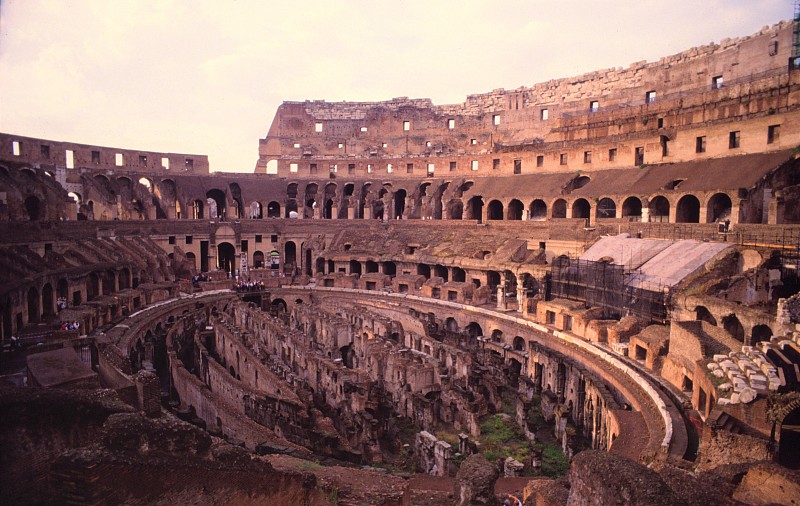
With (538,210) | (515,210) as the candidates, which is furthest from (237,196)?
(538,210)

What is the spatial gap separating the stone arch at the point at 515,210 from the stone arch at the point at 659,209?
9774 millimetres


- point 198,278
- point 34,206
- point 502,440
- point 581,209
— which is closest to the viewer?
point 502,440

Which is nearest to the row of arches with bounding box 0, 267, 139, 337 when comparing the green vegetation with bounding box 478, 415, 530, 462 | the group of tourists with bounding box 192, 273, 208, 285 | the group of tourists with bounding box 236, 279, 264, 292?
the group of tourists with bounding box 192, 273, 208, 285

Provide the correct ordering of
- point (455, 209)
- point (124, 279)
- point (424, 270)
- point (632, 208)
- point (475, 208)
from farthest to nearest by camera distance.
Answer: point (455, 209), point (475, 208), point (424, 270), point (632, 208), point (124, 279)

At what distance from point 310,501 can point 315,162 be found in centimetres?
3956

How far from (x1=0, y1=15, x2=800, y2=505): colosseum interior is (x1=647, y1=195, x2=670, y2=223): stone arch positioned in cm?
12

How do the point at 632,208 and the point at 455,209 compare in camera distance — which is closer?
the point at 632,208

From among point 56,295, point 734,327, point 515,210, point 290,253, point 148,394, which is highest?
point 515,210

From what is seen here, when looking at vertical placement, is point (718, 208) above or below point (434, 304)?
above

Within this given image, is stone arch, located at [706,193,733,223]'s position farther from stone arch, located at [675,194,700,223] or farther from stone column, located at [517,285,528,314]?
stone column, located at [517,285,528,314]

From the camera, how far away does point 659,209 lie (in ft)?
92.9

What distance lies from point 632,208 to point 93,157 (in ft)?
124

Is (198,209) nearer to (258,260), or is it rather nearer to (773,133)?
(258,260)

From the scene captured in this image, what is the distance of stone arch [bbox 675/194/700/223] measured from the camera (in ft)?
87.5
